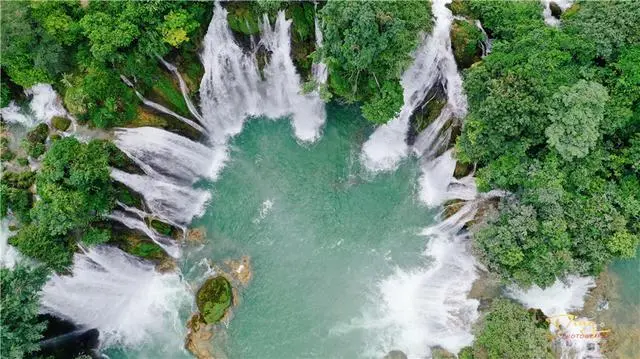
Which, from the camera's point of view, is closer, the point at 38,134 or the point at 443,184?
the point at 38,134

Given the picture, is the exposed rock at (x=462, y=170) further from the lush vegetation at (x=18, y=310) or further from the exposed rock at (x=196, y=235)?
the lush vegetation at (x=18, y=310)

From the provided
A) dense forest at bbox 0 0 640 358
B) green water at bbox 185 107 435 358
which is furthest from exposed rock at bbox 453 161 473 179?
green water at bbox 185 107 435 358

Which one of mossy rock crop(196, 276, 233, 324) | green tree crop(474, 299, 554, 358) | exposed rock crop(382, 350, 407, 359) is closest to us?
green tree crop(474, 299, 554, 358)

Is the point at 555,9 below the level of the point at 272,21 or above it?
above

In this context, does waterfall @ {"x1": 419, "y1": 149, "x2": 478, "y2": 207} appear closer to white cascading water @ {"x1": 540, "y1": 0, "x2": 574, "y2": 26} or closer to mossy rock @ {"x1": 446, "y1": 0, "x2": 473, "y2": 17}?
mossy rock @ {"x1": 446, "y1": 0, "x2": 473, "y2": 17}

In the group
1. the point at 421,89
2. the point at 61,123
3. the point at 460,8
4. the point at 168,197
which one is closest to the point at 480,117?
the point at 421,89

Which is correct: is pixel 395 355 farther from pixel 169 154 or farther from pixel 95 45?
pixel 95 45

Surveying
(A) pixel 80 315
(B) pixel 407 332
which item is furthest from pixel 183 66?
(B) pixel 407 332
